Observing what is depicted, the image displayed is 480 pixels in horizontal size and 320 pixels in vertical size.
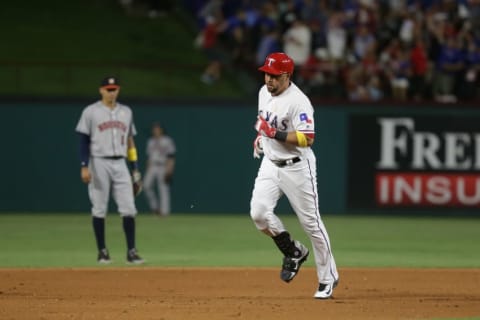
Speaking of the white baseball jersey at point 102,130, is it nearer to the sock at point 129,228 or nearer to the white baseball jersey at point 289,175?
the sock at point 129,228

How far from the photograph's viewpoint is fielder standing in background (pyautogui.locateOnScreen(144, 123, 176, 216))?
23000 millimetres

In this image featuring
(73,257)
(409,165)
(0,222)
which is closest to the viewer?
(73,257)

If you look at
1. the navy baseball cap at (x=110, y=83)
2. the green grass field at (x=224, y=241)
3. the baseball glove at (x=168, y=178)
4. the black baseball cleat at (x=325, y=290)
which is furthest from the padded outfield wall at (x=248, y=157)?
the black baseball cleat at (x=325, y=290)

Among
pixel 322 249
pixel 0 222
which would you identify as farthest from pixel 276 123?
pixel 0 222

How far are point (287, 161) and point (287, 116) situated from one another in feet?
1.38

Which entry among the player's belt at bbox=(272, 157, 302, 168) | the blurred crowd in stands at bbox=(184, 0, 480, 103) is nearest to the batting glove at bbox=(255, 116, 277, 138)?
the player's belt at bbox=(272, 157, 302, 168)

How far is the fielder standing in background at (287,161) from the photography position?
33.8 feet

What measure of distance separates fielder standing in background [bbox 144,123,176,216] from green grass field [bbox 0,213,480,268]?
52 cm

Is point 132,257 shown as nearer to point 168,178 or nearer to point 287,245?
point 287,245

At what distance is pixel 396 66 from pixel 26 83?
781 cm

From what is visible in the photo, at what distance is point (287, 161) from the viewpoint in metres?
10.4

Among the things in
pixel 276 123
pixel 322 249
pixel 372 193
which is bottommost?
pixel 372 193

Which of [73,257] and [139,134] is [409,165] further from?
[73,257]

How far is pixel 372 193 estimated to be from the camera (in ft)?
77.4
